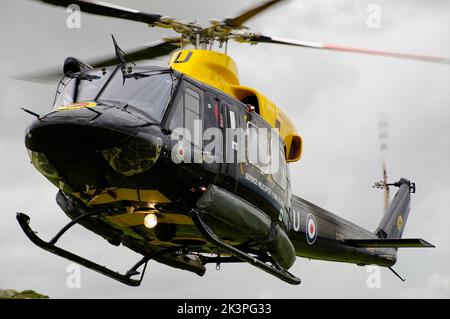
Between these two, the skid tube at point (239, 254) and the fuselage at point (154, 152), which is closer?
the fuselage at point (154, 152)

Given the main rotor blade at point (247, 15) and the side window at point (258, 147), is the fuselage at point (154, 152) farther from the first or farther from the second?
the main rotor blade at point (247, 15)

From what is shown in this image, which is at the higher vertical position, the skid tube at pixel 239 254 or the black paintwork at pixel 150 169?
the black paintwork at pixel 150 169

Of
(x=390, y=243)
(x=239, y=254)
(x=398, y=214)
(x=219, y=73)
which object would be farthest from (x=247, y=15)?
(x=398, y=214)

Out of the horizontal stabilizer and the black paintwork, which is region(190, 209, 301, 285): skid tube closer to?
the black paintwork

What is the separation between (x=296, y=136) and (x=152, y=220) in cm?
423

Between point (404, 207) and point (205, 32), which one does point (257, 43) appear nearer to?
point (205, 32)

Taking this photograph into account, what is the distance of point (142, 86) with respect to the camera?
13.5 m

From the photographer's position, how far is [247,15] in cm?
1515

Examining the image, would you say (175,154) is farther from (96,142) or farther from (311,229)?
(311,229)

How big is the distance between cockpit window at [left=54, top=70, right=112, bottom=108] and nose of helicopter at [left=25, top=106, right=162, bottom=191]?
951 mm

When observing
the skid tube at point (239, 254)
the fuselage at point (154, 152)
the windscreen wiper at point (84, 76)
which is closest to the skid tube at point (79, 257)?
the fuselage at point (154, 152)

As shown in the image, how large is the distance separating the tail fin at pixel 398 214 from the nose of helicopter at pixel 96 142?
1114 centimetres

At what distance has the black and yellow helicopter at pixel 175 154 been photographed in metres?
12.7
